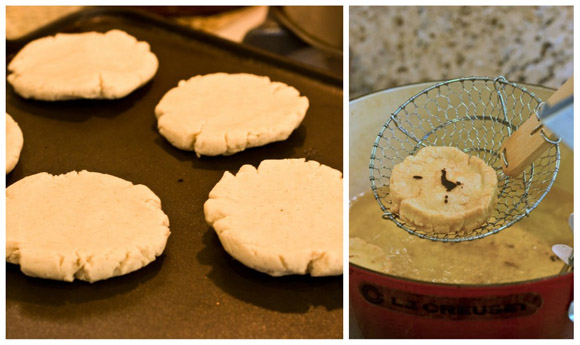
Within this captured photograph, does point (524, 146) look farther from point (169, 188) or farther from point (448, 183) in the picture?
point (169, 188)

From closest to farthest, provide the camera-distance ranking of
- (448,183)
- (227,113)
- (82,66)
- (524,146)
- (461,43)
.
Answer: (524,146)
(448,183)
(227,113)
(82,66)
(461,43)

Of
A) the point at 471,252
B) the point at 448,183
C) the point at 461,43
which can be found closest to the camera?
the point at 448,183

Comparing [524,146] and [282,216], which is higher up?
[524,146]

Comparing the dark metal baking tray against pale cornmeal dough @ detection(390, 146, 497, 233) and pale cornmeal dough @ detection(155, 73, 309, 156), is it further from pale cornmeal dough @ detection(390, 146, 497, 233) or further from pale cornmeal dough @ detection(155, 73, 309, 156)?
pale cornmeal dough @ detection(390, 146, 497, 233)

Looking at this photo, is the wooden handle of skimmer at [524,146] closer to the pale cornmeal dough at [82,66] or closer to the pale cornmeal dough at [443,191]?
the pale cornmeal dough at [443,191]

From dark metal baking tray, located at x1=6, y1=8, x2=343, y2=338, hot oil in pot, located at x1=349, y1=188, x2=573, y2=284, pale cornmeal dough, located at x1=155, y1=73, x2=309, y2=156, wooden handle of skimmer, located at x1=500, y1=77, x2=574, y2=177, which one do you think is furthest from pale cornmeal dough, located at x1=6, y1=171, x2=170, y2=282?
wooden handle of skimmer, located at x1=500, y1=77, x2=574, y2=177

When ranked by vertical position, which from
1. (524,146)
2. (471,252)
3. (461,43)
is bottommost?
(471,252)

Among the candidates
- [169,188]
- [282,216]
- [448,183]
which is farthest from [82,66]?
[448,183]

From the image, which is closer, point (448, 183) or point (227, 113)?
point (448, 183)
